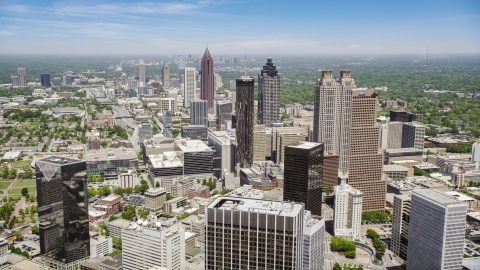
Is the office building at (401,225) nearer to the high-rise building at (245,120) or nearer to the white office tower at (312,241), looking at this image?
the white office tower at (312,241)

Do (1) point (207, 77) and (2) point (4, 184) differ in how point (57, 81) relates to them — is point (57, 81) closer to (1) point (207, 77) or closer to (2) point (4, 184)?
(1) point (207, 77)

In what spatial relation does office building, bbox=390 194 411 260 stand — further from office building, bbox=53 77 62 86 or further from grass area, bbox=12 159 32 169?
office building, bbox=53 77 62 86

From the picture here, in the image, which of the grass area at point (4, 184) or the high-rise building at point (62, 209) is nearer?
the high-rise building at point (62, 209)

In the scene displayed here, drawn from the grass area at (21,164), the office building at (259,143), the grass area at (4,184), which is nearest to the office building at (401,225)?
the office building at (259,143)

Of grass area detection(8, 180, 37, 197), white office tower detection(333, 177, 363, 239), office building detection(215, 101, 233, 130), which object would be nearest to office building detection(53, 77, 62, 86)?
office building detection(215, 101, 233, 130)

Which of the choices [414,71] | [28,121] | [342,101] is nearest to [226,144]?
[342,101]

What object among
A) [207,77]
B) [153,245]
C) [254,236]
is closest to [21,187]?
[153,245]

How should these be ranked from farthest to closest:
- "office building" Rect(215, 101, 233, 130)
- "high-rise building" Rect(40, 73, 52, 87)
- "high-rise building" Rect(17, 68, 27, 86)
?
1. "high-rise building" Rect(40, 73, 52, 87)
2. "high-rise building" Rect(17, 68, 27, 86)
3. "office building" Rect(215, 101, 233, 130)

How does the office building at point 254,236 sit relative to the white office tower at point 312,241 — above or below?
above
